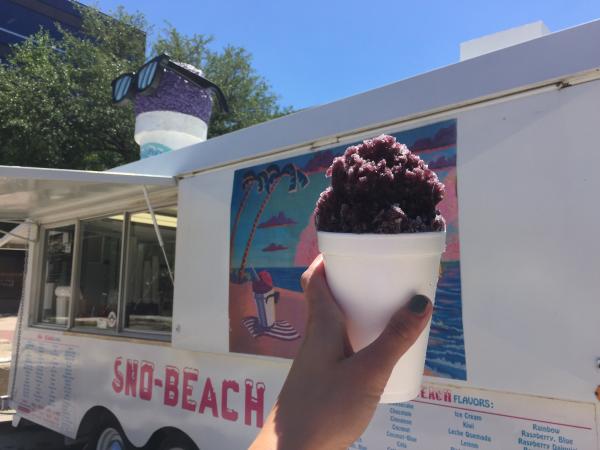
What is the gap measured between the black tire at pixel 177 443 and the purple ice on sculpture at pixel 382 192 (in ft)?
8.91

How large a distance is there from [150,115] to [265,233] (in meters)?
2.87

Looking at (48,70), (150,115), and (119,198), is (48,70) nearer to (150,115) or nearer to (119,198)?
(150,115)

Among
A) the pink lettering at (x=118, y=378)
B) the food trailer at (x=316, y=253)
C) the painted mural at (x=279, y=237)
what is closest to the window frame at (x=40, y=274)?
the food trailer at (x=316, y=253)

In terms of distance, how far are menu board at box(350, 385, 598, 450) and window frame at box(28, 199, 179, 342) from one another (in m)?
1.86

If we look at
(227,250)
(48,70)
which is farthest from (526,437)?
(48,70)

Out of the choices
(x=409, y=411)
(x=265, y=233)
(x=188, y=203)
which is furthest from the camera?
(x=188, y=203)

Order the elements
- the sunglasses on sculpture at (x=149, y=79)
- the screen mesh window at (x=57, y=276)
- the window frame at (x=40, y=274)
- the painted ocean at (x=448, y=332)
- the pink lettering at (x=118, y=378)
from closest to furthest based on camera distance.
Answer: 1. the painted ocean at (x=448, y=332)
2. the pink lettering at (x=118, y=378)
3. the sunglasses on sculpture at (x=149, y=79)
4. the screen mesh window at (x=57, y=276)
5. the window frame at (x=40, y=274)

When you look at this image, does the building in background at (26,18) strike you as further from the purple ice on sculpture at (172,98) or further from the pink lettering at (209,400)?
the pink lettering at (209,400)

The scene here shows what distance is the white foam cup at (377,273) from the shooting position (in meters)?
1.00

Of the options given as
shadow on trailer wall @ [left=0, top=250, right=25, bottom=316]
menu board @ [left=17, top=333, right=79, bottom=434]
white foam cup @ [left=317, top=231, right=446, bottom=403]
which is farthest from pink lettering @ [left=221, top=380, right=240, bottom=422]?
shadow on trailer wall @ [left=0, top=250, right=25, bottom=316]

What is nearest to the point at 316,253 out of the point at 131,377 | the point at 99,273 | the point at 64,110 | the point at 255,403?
the point at 255,403

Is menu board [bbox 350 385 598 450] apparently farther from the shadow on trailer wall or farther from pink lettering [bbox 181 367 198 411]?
the shadow on trailer wall

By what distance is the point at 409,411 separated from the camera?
2.28 m

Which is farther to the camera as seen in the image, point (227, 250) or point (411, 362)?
point (227, 250)
